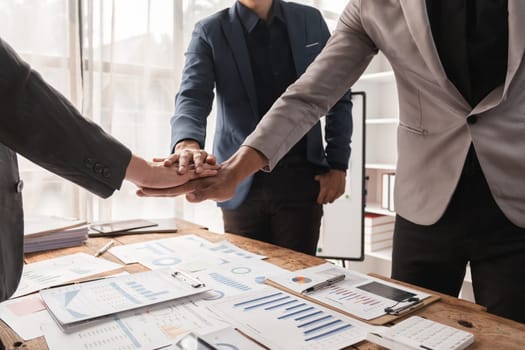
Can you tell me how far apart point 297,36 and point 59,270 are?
110 centimetres

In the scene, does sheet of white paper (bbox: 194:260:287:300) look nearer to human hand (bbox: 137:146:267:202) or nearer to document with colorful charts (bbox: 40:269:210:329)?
document with colorful charts (bbox: 40:269:210:329)

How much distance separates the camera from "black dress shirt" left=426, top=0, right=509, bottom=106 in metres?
0.88

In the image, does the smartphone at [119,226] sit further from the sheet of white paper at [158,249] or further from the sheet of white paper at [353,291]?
the sheet of white paper at [353,291]

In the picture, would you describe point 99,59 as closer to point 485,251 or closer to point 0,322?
point 0,322

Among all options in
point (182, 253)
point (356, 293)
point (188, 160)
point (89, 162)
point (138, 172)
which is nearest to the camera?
point (89, 162)

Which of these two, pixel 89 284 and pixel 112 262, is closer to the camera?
pixel 89 284

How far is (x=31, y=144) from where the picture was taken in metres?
0.63

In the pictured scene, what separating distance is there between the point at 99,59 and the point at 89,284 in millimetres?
1656

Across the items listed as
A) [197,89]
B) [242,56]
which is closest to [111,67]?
[197,89]

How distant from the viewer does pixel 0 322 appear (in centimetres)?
71

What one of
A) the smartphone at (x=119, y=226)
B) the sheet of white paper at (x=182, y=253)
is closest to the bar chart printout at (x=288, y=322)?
the sheet of white paper at (x=182, y=253)

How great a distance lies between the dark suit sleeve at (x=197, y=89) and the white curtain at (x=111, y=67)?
32.9 inches

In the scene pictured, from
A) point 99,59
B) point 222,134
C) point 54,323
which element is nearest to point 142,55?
point 99,59

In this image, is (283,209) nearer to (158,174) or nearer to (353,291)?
(158,174)
